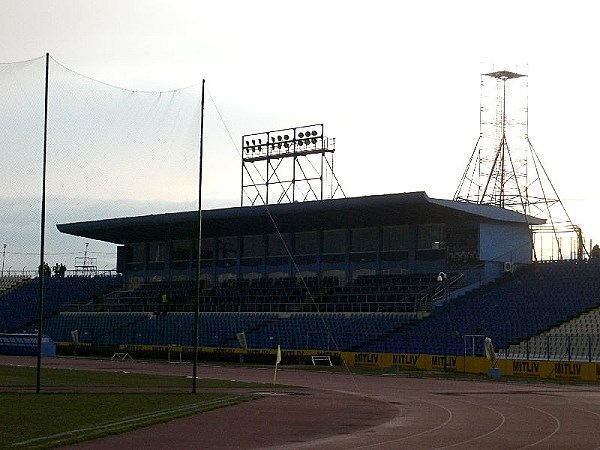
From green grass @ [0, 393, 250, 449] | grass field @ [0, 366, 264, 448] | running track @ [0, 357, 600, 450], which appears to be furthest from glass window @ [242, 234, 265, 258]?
green grass @ [0, 393, 250, 449]

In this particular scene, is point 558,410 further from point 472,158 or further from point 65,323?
point 65,323

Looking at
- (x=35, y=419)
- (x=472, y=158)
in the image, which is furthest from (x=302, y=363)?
(x=35, y=419)

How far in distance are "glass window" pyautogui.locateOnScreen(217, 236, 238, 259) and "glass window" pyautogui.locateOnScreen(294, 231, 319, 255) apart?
7779 mm

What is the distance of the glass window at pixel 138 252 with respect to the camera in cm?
10175

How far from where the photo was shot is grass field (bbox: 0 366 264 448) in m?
23.7

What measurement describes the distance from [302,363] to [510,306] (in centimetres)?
1389

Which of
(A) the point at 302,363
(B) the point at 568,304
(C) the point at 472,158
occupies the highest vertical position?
(C) the point at 472,158

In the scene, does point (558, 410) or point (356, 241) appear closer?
point (558, 410)

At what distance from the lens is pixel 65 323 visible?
93.1 metres

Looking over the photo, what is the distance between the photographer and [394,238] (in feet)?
263

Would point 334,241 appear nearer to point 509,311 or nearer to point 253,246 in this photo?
point 253,246

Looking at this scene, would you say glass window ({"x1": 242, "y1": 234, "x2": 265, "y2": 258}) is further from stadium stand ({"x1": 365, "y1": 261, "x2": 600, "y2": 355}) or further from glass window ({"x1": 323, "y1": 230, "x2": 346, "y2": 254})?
stadium stand ({"x1": 365, "y1": 261, "x2": 600, "y2": 355})

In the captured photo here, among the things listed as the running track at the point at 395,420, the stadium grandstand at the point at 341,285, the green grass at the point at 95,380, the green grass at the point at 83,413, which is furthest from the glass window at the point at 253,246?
the green grass at the point at 83,413

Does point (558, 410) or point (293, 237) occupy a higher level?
point (293, 237)
